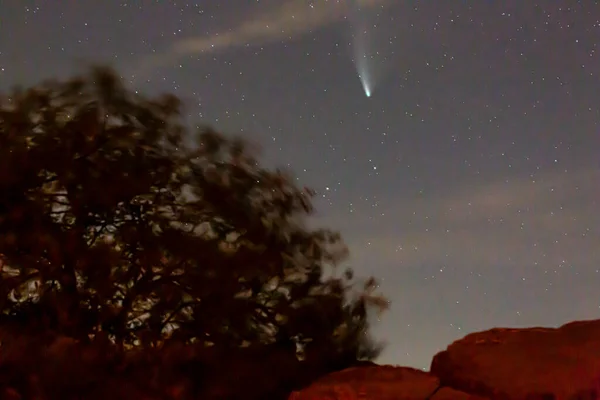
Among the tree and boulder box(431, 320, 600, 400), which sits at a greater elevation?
the tree

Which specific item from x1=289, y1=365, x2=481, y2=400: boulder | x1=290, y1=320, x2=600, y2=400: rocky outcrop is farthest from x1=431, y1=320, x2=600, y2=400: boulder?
x1=289, y1=365, x2=481, y2=400: boulder

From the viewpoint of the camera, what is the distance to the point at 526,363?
25.2 ft

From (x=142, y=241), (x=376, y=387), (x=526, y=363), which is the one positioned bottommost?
(x=376, y=387)

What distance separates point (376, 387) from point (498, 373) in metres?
1.23

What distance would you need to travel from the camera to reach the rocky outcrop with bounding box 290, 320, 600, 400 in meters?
7.24

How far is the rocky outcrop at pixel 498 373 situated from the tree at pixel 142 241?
0.83 meters

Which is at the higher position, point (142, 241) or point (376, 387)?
point (142, 241)

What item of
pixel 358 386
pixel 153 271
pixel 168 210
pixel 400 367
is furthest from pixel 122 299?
pixel 400 367

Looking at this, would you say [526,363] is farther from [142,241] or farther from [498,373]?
[142,241]

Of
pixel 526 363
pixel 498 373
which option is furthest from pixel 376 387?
pixel 526 363

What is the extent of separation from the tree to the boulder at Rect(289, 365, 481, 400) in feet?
1.89

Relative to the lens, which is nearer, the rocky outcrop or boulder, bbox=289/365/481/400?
the rocky outcrop

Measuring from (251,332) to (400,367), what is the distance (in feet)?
5.64

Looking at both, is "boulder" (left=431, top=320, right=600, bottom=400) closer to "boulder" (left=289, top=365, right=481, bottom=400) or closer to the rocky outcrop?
the rocky outcrop
